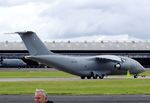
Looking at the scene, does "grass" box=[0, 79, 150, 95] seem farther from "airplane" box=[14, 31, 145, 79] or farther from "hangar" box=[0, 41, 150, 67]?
"hangar" box=[0, 41, 150, 67]

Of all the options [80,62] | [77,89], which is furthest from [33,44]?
[77,89]

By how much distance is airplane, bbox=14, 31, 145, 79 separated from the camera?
58188mm

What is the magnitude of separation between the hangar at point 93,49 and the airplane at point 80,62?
2907 inches

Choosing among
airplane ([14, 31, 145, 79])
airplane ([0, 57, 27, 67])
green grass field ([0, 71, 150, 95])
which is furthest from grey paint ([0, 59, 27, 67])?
green grass field ([0, 71, 150, 95])

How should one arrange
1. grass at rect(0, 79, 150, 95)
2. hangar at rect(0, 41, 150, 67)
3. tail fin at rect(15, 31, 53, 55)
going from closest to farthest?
grass at rect(0, 79, 150, 95) → tail fin at rect(15, 31, 53, 55) → hangar at rect(0, 41, 150, 67)

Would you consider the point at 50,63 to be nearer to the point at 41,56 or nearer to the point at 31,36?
the point at 41,56

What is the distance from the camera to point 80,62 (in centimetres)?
5988

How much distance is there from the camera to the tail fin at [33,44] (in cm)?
5841

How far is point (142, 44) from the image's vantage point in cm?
14100

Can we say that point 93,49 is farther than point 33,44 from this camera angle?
Yes

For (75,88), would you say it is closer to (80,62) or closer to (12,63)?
(80,62)

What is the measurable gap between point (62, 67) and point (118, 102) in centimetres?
3565

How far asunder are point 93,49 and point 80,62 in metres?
77.3

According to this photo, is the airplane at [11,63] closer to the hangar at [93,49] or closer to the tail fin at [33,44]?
the hangar at [93,49]
